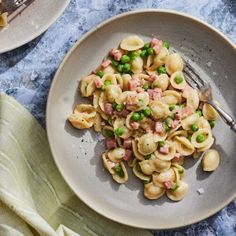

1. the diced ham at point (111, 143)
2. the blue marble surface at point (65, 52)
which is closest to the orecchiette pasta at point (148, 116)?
the diced ham at point (111, 143)

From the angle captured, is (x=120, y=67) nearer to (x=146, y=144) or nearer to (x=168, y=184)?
(x=146, y=144)

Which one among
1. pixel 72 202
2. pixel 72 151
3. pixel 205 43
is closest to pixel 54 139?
pixel 72 151

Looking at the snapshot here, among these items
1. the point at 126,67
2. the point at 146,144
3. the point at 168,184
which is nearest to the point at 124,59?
the point at 126,67

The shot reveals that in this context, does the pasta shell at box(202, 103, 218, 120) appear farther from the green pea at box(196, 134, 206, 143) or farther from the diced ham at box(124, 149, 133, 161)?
the diced ham at box(124, 149, 133, 161)

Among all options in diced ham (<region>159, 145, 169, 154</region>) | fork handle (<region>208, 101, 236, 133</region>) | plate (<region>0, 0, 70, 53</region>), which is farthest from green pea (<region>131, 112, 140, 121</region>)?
plate (<region>0, 0, 70, 53</region>)

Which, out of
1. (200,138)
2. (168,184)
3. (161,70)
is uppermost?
(161,70)

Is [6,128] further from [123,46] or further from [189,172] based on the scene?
[189,172]
